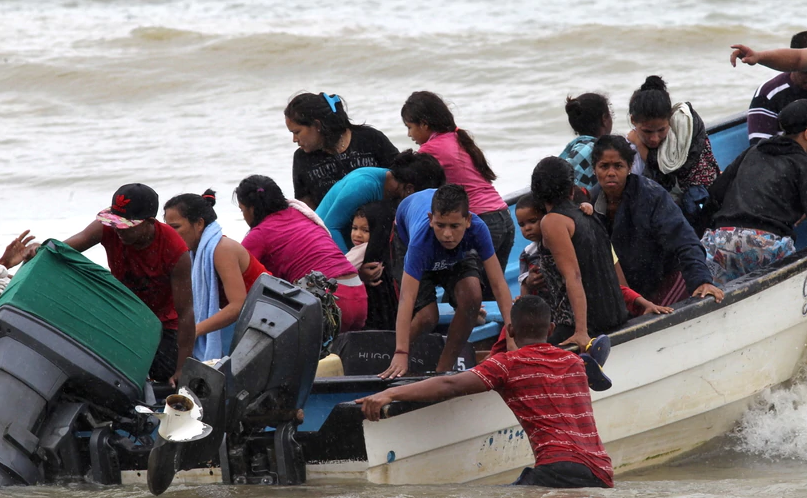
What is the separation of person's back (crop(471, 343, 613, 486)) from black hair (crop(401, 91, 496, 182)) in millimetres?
1940

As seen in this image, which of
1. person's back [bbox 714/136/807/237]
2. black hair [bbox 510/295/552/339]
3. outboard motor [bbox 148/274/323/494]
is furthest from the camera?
person's back [bbox 714/136/807/237]

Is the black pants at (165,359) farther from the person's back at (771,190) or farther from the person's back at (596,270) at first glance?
the person's back at (771,190)

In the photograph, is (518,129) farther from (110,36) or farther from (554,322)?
(554,322)

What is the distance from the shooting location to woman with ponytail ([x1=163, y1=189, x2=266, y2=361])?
470 cm

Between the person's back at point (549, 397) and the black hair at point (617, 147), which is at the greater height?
the black hair at point (617, 147)

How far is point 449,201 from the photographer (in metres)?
4.38

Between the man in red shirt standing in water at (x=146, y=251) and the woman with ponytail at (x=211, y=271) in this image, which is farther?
the woman with ponytail at (x=211, y=271)

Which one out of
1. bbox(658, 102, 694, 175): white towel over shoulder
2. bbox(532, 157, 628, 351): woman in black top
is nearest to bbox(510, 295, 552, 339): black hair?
bbox(532, 157, 628, 351): woman in black top

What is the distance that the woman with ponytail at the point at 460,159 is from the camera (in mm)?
5449

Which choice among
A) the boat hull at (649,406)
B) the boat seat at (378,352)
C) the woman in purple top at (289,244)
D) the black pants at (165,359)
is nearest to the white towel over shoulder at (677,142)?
the boat hull at (649,406)

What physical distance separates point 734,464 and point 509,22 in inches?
686

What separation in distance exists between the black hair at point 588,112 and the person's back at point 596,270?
4.47ft

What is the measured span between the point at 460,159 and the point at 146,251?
5.91ft

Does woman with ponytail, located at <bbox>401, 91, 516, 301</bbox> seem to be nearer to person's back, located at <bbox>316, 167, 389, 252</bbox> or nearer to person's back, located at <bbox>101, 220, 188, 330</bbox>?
person's back, located at <bbox>316, 167, 389, 252</bbox>
